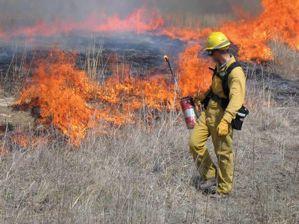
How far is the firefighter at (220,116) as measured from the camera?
17.3ft

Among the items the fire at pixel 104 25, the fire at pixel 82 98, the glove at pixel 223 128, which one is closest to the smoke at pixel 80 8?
the fire at pixel 104 25

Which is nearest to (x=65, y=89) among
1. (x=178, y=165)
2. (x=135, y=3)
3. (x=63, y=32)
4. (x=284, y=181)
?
(x=178, y=165)

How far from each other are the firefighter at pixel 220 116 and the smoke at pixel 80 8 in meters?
10.8

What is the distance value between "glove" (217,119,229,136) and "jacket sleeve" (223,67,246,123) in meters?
0.04

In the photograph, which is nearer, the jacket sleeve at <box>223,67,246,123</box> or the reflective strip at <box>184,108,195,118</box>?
the jacket sleeve at <box>223,67,246,123</box>

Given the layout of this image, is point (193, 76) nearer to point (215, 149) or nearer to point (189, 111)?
point (189, 111)

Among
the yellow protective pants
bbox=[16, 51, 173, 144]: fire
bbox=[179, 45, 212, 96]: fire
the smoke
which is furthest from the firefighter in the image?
the smoke

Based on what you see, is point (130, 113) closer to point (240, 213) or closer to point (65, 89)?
point (65, 89)

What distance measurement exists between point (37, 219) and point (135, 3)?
1602 cm

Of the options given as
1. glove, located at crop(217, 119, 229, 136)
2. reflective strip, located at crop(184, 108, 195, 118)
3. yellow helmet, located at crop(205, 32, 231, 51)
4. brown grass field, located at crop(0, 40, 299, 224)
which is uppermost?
yellow helmet, located at crop(205, 32, 231, 51)

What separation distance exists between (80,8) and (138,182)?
14.4m

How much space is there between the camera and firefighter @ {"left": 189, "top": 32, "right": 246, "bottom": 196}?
17.3ft

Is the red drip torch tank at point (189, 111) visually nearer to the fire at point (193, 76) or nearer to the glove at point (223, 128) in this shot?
the glove at point (223, 128)

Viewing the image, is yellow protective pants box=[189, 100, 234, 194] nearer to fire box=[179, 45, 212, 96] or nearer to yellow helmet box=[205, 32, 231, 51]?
yellow helmet box=[205, 32, 231, 51]
